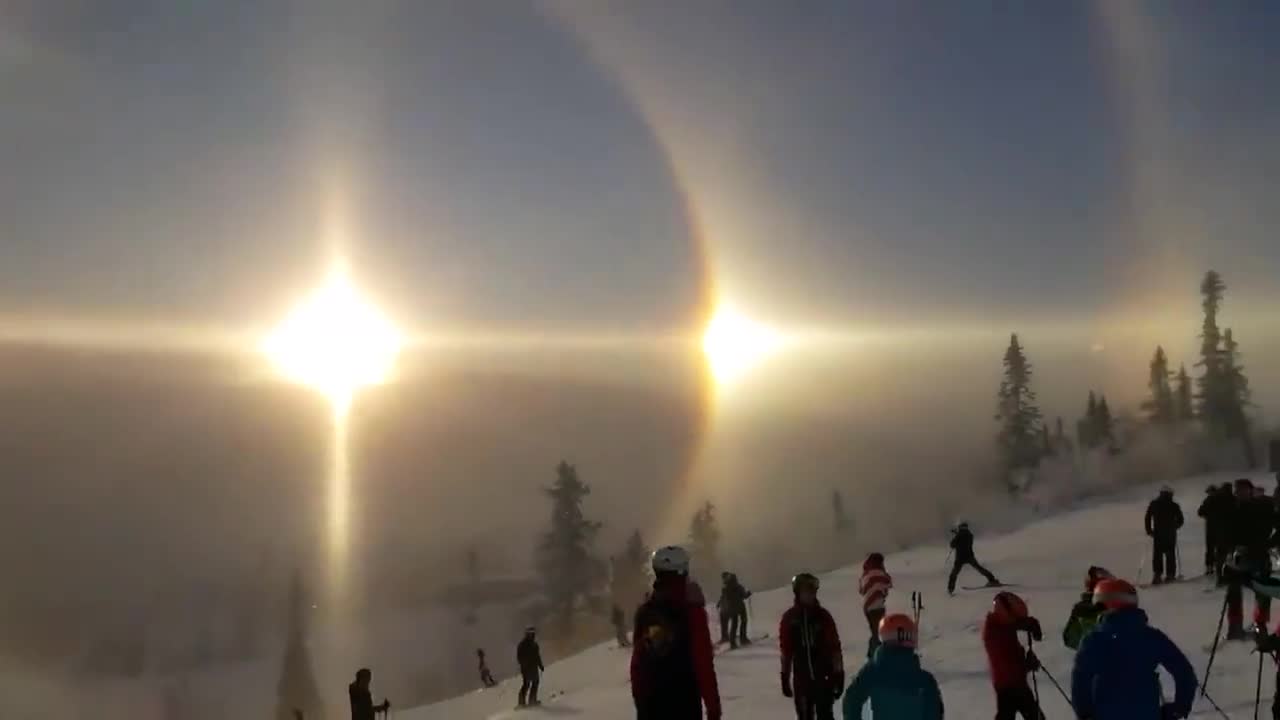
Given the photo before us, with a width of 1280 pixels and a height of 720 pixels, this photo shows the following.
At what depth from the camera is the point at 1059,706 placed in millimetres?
13250

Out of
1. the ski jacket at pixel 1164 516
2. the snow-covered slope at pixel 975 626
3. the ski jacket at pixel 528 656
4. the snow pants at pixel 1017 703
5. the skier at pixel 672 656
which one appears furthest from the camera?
the ski jacket at pixel 528 656

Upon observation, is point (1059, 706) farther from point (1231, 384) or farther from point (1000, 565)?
point (1231, 384)

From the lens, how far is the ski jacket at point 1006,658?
9664 millimetres

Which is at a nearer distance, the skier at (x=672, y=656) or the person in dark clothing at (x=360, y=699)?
the skier at (x=672, y=656)

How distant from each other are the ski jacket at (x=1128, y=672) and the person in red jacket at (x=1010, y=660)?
280 centimetres

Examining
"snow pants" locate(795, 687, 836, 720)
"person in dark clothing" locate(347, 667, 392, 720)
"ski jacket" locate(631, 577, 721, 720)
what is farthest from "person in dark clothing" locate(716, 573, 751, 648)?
"ski jacket" locate(631, 577, 721, 720)

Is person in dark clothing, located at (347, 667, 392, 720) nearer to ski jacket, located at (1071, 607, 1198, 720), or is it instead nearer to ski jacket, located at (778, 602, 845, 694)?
ski jacket, located at (778, 602, 845, 694)

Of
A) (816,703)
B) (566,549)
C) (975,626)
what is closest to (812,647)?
(816,703)

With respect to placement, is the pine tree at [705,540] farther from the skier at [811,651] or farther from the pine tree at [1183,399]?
the skier at [811,651]

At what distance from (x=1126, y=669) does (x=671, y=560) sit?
3.45 metres

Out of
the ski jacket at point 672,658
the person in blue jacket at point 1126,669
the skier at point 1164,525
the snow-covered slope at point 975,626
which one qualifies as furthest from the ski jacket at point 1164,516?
the ski jacket at point 672,658

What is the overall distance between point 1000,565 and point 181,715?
379 feet

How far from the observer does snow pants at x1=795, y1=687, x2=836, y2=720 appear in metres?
9.83

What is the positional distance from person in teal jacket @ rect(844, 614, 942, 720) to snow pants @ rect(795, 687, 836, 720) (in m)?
2.81
